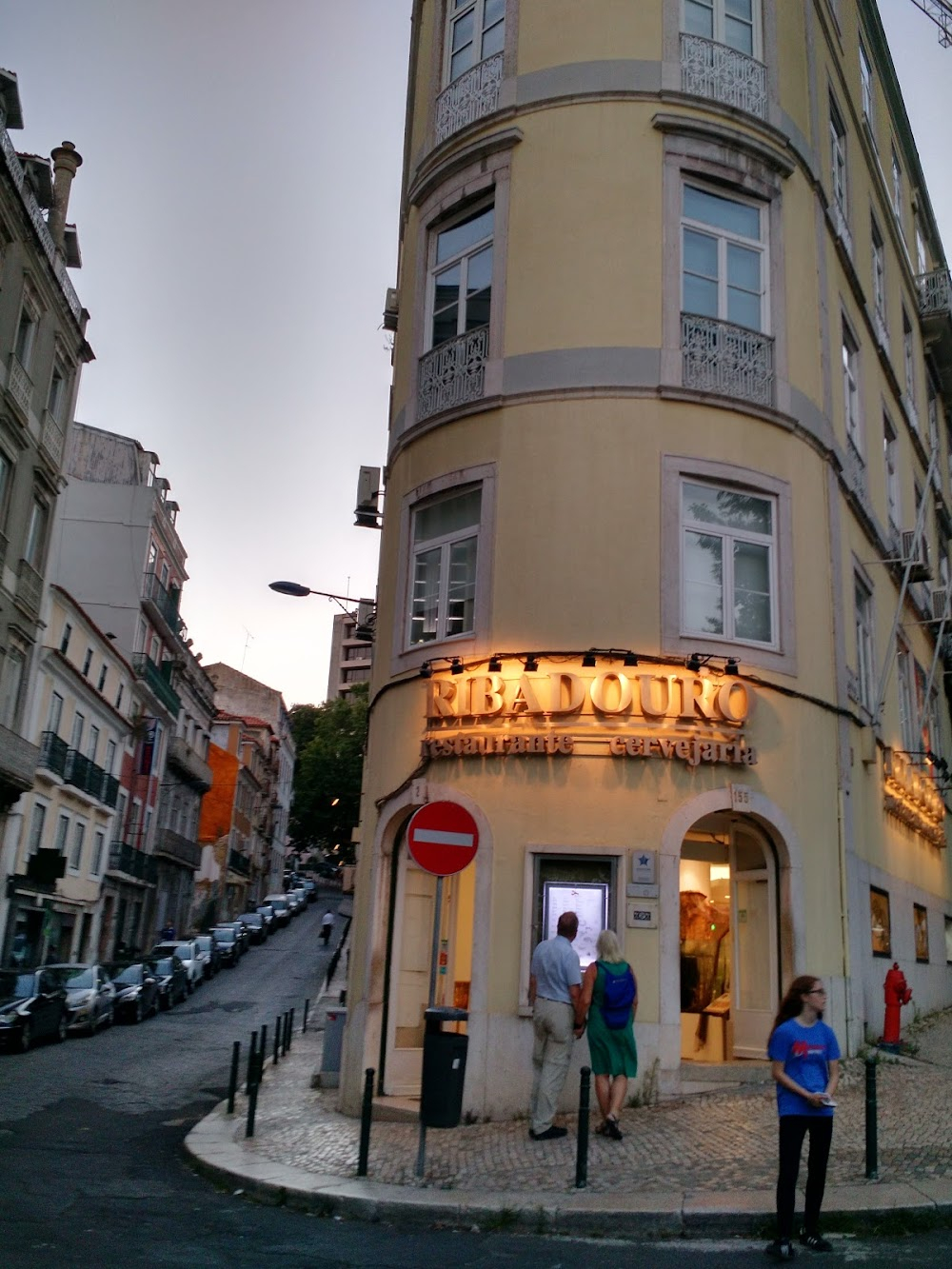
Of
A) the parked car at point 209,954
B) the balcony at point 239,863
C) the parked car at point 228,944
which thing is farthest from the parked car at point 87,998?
the balcony at point 239,863

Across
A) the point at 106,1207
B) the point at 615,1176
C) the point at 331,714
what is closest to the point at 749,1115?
the point at 615,1176

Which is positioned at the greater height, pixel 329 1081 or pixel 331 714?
pixel 331 714

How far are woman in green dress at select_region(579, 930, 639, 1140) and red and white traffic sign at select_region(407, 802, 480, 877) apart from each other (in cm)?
190

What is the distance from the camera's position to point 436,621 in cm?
1463

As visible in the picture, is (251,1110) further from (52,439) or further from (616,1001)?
(52,439)

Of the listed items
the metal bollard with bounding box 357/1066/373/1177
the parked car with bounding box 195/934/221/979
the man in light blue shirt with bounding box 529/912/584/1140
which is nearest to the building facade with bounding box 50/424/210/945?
the parked car with bounding box 195/934/221/979

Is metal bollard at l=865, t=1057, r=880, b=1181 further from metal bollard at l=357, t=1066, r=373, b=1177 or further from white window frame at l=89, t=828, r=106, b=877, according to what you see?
white window frame at l=89, t=828, r=106, b=877

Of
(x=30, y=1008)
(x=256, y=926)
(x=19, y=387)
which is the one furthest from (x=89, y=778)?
(x=30, y=1008)

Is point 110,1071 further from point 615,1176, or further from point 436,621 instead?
point 615,1176

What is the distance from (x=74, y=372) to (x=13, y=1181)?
2968cm

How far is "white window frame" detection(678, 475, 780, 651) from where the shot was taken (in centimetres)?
1362

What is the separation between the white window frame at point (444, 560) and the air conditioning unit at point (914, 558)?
670 centimetres

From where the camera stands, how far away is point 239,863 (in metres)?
77.9

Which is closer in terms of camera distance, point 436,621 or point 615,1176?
point 615,1176
